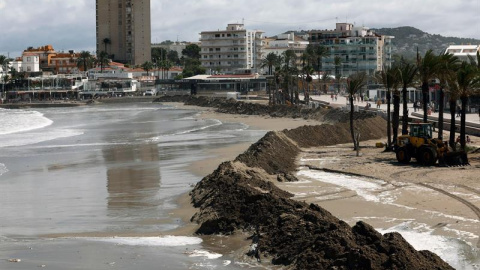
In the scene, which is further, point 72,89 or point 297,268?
point 72,89

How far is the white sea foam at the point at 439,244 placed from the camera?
14.5 m

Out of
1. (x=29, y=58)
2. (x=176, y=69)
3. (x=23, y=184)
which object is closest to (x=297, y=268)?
(x=23, y=184)

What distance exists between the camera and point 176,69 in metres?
164

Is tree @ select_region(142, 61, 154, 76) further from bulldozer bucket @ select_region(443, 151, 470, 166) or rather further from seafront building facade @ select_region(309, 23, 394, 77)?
bulldozer bucket @ select_region(443, 151, 470, 166)

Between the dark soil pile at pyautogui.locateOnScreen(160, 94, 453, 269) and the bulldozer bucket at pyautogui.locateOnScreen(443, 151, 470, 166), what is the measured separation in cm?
526

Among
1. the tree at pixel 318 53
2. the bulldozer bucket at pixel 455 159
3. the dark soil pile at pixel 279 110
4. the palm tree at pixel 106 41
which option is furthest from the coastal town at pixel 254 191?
the palm tree at pixel 106 41

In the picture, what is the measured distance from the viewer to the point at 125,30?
158 metres

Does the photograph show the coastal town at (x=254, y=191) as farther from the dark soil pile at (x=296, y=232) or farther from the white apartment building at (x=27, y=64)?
the white apartment building at (x=27, y=64)

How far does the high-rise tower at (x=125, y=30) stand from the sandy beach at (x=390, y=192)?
125935 millimetres

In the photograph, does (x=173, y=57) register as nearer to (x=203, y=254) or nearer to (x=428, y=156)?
(x=428, y=156)

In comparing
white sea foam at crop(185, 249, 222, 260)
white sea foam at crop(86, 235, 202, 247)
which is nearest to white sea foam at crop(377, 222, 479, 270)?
white sea foam at crop(185, 249, 222, 260)

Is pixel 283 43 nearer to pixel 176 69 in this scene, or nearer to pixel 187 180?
pixel 176 69

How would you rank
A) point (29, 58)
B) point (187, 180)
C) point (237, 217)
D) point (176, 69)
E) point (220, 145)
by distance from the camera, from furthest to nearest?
1. point (176, 69)
2. point (29, 58)
3. point (220, 145)
4. point (187, 180)
5. point (237, 217)

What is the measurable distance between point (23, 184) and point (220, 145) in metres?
15.2
